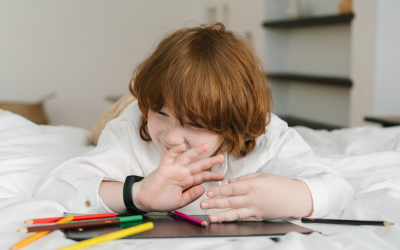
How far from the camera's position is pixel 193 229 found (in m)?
0.52

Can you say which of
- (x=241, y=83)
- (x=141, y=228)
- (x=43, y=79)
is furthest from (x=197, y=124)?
(x=43, y=79)

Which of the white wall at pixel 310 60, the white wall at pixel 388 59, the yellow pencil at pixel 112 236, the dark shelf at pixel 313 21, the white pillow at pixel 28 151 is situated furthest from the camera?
the white wall at pixel 310 60

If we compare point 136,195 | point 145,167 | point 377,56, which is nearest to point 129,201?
point 136,195

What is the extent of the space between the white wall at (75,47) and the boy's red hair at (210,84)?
2683mm

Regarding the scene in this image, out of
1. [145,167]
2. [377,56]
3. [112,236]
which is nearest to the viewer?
[112,236]

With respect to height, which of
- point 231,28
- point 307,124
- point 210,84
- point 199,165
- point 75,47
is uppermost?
point 231,28

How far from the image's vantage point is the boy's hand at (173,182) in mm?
590

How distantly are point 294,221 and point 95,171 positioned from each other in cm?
44

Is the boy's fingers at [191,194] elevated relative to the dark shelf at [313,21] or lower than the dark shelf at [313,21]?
lower

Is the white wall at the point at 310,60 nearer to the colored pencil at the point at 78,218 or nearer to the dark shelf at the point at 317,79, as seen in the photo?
the dark shelf at the point at 317,79

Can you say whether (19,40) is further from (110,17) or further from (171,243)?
(171,243)

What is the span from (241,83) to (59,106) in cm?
321

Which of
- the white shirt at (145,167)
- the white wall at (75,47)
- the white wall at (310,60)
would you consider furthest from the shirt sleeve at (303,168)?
the white wall at (75,47)

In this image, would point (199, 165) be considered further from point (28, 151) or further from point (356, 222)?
point (28, 151)
